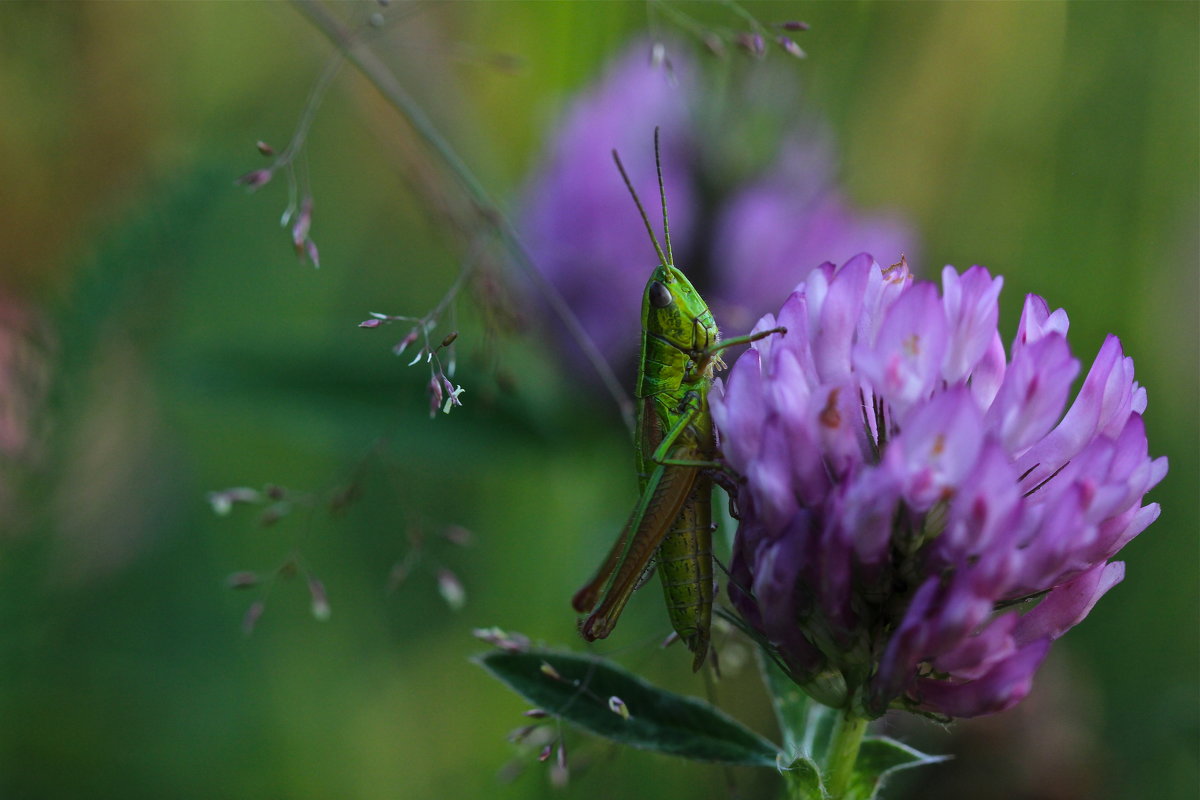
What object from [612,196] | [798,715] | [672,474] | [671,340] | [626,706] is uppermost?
[612,196]

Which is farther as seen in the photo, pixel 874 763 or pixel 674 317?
pixel 674 317

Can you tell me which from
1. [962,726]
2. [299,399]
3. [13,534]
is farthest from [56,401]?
[962,726]

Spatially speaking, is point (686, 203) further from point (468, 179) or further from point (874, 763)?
point (874, 763)

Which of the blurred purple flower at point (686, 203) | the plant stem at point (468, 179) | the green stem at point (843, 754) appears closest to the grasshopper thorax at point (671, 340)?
the plant stem at point (468, 179)

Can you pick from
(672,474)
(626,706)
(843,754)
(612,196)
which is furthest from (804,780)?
(612,196)

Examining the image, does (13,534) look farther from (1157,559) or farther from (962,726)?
(1157,559)

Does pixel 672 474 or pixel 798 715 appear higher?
pixel 672 474

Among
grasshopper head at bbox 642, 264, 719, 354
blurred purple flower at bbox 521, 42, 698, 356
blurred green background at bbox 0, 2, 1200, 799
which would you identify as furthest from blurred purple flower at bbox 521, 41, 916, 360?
grasshopper head at bbox 642, 264, 719, 354
